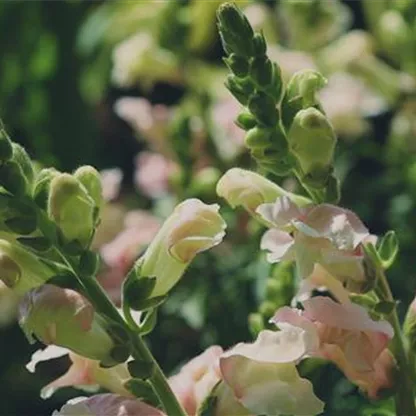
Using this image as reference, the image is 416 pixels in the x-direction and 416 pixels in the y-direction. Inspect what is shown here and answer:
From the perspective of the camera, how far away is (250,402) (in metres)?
0.73

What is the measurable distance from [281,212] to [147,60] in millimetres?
768

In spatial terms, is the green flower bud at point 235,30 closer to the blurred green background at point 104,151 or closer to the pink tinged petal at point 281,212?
the pink tinged petal at point 281,212

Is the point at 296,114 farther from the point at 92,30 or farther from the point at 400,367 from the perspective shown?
the point at 92,30

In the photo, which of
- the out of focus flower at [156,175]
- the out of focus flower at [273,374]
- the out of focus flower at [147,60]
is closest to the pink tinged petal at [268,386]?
the out of focus flower at [273,374]

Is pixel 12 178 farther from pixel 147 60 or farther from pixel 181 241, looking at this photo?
pixel 147 60

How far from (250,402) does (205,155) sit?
66 centimetres

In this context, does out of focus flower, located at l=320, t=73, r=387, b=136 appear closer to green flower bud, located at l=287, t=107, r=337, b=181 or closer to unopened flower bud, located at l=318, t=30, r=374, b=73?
unopened flower bud, located at l=318, t=30, r=374, b=73

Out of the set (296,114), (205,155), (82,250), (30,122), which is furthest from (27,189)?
(30,122)

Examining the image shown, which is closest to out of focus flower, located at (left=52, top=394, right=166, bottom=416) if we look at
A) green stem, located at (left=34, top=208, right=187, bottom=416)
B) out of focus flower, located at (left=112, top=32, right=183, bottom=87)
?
green stem, located at (left=34, top=208, right=187, bottom=416)

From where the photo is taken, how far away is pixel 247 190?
0.79 m

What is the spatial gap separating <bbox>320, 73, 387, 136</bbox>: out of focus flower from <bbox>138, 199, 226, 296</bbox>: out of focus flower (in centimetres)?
62

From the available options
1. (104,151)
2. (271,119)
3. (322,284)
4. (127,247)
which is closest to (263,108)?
(271,119)

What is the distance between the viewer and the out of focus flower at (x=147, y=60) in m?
1.48

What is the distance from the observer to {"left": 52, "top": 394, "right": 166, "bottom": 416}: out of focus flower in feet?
2.36
